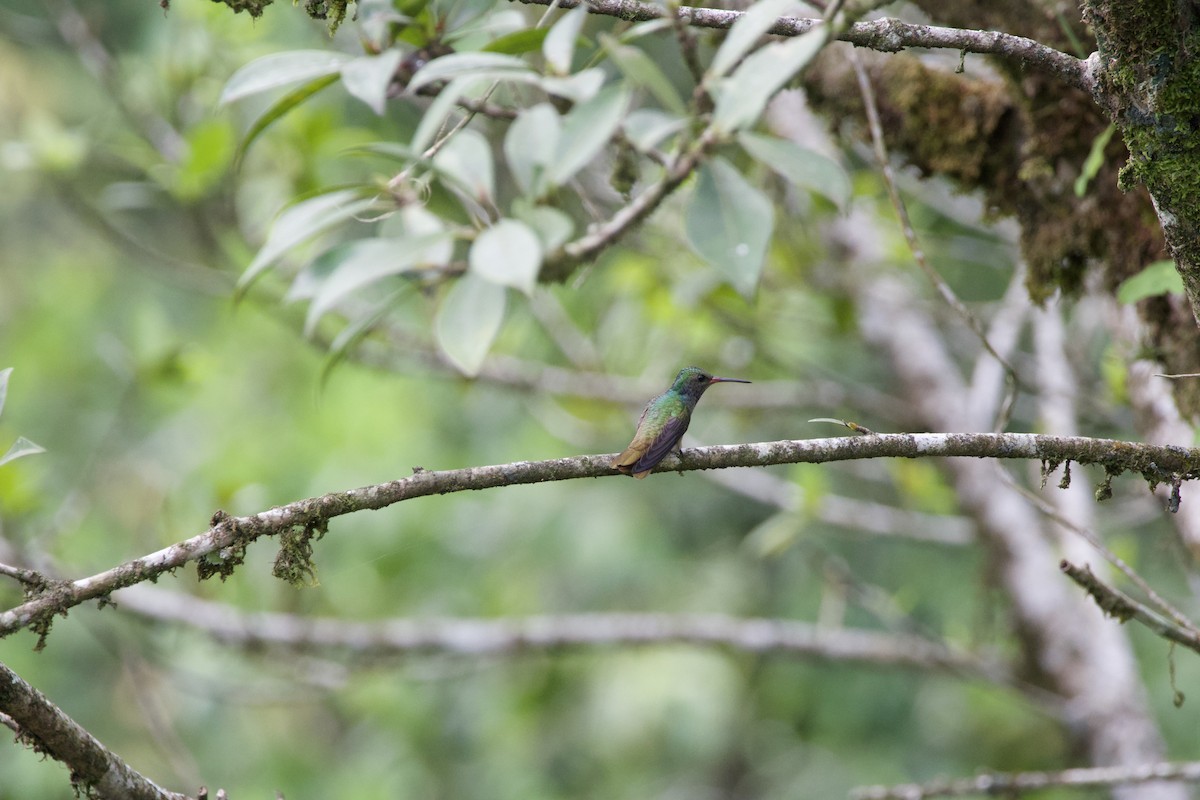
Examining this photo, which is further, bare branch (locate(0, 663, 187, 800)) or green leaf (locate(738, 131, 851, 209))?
bare branch (locate(0, 663, 187, 800))

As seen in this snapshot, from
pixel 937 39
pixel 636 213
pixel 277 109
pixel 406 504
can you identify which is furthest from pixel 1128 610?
pixel 406 504

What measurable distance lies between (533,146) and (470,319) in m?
0.24

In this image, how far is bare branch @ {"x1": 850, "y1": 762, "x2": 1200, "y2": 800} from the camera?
267 centimetres

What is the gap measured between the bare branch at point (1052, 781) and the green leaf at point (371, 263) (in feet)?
7.02

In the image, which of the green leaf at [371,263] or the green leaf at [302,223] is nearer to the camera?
the green leaf at [371,263]

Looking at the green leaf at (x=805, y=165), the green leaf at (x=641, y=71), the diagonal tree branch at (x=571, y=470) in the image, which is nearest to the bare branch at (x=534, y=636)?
the diagonal tree branch at (x=571, y=470)

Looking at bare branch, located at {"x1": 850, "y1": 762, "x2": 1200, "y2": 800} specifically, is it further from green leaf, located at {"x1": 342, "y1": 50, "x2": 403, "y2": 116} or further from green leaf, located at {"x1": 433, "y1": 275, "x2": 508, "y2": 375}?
green leaf, located at {"x1": 342, "y1": 50, "x2": 403, "y2": 116}

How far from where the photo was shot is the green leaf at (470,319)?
1.39 m

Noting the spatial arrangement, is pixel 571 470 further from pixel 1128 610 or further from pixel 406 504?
pixel 406 504

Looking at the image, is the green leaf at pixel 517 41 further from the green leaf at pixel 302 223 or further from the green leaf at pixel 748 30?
the green leaf at pixel 748 30

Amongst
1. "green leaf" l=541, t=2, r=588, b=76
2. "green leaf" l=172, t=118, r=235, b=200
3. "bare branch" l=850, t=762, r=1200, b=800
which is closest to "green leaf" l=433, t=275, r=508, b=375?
"green leaf" l=541, t=2, r=588, b=76

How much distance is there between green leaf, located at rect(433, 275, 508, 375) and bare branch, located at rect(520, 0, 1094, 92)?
650 millimetres

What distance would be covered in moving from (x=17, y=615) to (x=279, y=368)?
9019 millimetres

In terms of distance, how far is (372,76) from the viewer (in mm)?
1621
